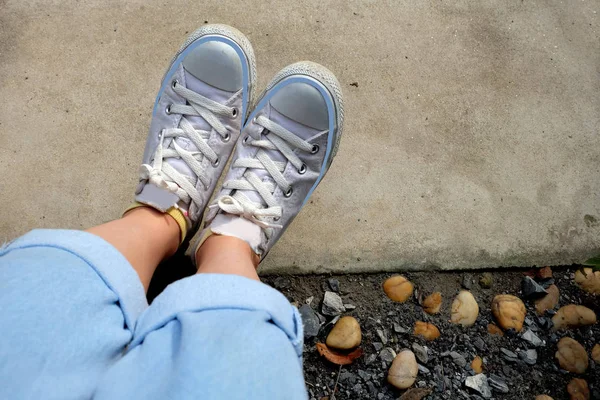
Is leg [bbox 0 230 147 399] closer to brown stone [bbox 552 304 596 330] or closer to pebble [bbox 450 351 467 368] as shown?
pebble [bbox 450 351 467 368]

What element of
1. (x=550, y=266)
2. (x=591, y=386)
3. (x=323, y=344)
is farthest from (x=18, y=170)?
(x=591, y=386)

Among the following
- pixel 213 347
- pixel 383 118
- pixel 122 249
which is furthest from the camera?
pixel 383 118

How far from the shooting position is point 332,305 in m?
1.37

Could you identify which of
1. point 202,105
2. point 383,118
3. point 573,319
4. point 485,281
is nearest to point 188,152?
point 202,105

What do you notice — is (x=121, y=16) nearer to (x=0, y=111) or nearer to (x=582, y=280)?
(x=0, y=111)

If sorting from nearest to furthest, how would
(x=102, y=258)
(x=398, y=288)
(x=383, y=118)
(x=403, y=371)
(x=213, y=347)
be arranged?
(x=213, y=347)
(x=102, y=258)
(x=403, y=371)
(x=398, y=288)
(x=383, y=118)

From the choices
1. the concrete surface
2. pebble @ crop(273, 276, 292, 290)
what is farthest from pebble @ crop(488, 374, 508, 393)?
pebble @ crop(273, 276, 292, 290)

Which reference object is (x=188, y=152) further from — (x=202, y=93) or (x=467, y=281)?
(x=467, y=281)

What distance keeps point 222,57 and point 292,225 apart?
1.75 feet

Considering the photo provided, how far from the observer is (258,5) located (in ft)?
5.38

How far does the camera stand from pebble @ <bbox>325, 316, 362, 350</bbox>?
132cm

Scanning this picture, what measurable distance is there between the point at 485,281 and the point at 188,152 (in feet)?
3.08

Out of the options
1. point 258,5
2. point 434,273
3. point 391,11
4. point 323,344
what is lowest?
point 323,344

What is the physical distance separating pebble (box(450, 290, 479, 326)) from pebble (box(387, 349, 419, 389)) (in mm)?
175
